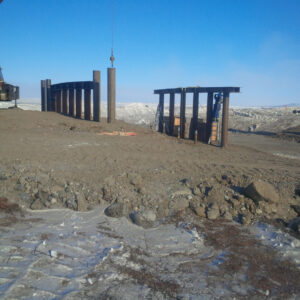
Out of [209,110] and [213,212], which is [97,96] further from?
[213,212]

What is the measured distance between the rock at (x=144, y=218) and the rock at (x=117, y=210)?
20 cm

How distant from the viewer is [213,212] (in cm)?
641

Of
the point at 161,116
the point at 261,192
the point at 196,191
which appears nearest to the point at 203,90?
the point at 161,116

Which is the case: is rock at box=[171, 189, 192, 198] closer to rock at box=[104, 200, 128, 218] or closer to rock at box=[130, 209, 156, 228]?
rock at box=[130, 209, 156, 228]

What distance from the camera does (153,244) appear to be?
5.37m

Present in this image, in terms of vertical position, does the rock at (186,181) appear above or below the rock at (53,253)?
above

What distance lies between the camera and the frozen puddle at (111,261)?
3.96 m

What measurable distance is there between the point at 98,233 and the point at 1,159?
13.1 ft

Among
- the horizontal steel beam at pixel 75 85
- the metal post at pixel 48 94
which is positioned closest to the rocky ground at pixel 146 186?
the horizontal steel beam at pixel 75 85

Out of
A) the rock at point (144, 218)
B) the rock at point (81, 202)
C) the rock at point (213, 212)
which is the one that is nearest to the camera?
the rock at point (144, 218)

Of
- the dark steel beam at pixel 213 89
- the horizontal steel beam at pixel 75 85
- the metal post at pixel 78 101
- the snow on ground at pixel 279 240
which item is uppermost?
the horizontal steel beam at pixel 75 85

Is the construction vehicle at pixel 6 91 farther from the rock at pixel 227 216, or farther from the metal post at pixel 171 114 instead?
the rock at pixel 227 216

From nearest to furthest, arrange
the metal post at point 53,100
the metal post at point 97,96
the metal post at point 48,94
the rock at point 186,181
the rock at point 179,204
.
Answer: the rock at point 179,204 → the rock at point 186,181 → the metal post at point 97,96 → the metal post at point 53,100 → the metal post at point 48,94

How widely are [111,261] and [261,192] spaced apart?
3573 millimetres
